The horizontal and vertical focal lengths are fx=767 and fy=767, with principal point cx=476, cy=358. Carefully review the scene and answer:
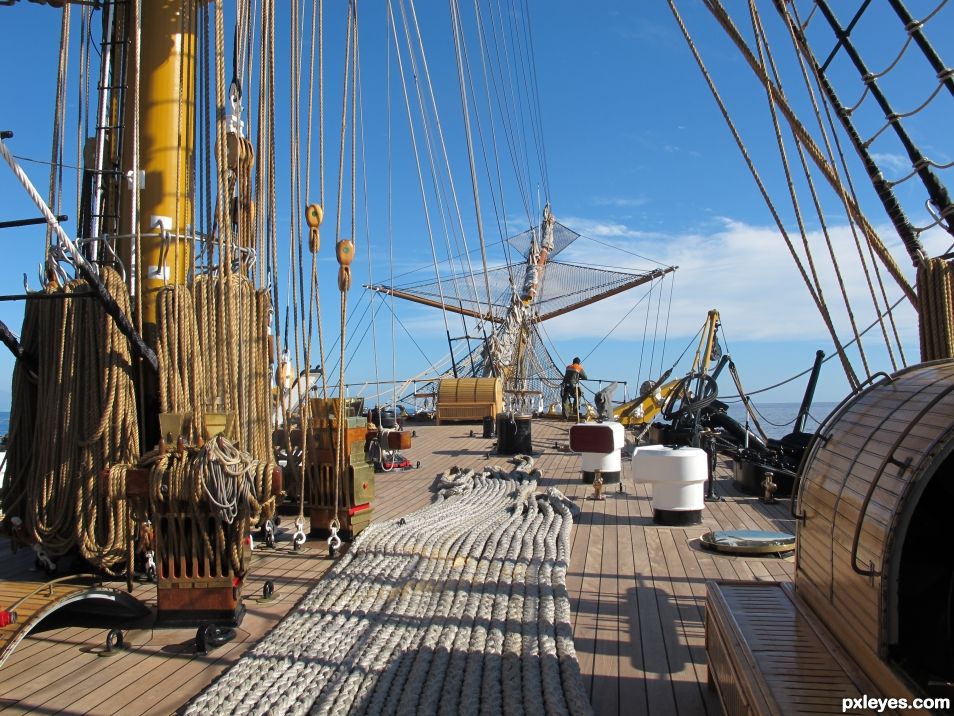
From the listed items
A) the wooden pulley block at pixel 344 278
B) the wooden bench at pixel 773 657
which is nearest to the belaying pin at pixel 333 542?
the wooden pulley block at pixel 344 278

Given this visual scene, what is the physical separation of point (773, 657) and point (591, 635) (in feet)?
4.56

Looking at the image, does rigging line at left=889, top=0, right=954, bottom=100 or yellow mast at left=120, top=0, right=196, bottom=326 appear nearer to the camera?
rigging line at left=889, top=0, right=954, bottom=100

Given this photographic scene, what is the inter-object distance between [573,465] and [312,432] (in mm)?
5017

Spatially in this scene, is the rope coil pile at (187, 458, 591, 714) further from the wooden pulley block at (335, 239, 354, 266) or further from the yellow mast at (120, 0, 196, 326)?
the yellow mast at (120, 0, 196, 326)

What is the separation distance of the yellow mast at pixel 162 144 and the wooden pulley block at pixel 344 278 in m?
0.97

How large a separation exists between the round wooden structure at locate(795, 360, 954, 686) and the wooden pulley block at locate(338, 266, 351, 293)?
10.6ft

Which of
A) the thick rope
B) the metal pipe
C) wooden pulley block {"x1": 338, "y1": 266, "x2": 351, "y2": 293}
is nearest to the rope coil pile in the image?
the thick rope

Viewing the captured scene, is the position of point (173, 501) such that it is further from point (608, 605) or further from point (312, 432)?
point (608, 605)

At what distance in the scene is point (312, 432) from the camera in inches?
220

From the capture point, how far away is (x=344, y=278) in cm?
509

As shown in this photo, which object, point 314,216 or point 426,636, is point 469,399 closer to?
point 314,216

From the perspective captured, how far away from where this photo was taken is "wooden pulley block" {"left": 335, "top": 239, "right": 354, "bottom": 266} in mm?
5078

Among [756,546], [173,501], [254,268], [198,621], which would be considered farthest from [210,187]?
[756,546]

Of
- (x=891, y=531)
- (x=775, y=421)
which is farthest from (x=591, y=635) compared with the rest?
(x=775, y=421)
